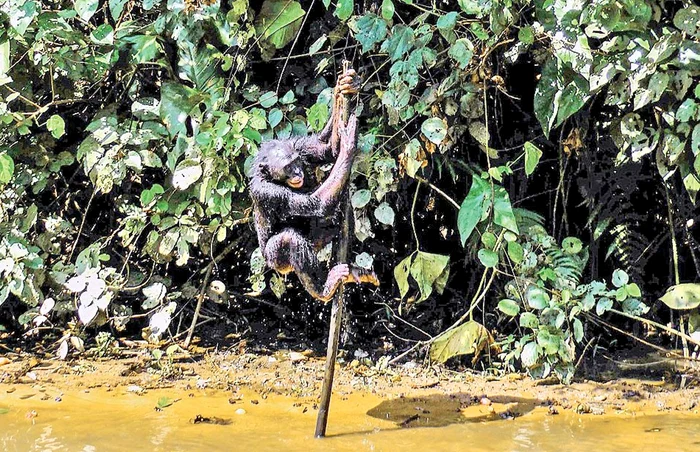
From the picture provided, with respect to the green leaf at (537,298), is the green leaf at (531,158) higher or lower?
higher

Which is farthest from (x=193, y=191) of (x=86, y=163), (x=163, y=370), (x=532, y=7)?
(x=532, y=7)

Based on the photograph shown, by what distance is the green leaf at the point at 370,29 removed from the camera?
11.7ft

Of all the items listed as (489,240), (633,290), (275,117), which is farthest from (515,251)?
(275,117)

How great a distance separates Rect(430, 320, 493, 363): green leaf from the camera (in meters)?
3.85

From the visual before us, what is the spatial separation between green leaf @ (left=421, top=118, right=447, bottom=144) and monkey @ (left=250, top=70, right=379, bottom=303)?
2.34ft

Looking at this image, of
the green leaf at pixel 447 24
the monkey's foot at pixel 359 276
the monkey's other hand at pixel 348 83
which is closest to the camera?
the monkey's other hand at pixel 348 83

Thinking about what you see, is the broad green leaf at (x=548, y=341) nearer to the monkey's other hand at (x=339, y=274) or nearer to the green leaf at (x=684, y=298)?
the green leaf at (x=684, y=298)

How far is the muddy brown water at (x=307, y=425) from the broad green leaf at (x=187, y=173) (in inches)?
35.7

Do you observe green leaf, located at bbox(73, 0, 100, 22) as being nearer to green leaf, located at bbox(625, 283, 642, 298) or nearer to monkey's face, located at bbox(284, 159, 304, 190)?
monkey's face, located at bbox(284, 159, 304, 190)

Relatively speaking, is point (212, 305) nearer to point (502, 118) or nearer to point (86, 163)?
point (86, 163)

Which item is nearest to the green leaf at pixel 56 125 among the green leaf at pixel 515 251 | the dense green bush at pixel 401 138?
the dense green bush at pixel 401 138

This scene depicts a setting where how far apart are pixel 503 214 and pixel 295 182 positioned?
1067 mm

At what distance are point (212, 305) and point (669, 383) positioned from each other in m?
2.45

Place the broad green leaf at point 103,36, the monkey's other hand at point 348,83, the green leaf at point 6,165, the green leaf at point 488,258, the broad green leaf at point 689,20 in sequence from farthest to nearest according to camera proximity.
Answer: the green leaf at point 6,165, the broad green leaf at point 103,36, the green leaf at point 488,258, the broad green leaf at point 689,20, the monkey's other hand at point 348,83
